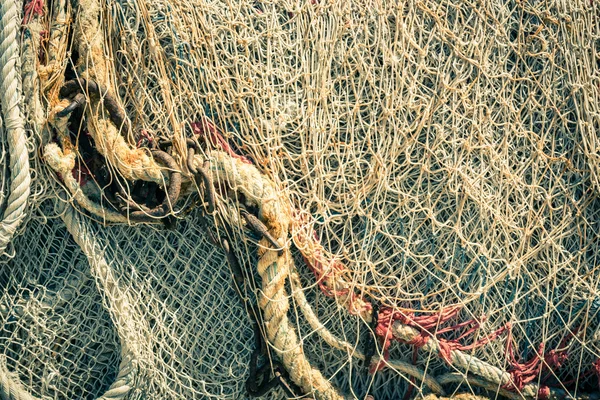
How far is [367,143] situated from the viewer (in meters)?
→ 1.79

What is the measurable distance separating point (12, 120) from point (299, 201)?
75 cm

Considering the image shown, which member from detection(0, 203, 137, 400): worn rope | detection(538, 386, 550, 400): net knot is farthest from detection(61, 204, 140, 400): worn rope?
detection(538, 386, 550, 400): net knot

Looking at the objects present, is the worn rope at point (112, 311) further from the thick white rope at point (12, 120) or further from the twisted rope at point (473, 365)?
the twisted rope at point (473, 365)

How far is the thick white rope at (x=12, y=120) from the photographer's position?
1.62 m

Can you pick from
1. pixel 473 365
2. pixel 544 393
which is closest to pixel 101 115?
pixel 473 365

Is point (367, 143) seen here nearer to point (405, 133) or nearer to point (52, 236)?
point (405, 133)

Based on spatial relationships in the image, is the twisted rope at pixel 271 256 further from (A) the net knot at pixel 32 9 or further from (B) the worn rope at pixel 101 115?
(A) the net knot at pixel 32 9

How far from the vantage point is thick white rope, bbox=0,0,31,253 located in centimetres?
162

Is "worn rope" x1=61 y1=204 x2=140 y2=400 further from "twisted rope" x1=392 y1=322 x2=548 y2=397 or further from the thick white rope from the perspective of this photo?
"twisted rope" x1=392 y1=322 x2=548 y2=397

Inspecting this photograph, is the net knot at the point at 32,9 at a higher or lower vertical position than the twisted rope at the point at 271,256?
higher

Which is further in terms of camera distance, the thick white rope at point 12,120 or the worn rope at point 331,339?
the worn rope at point 331,339

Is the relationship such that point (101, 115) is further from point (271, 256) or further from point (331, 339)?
point (331, 339)

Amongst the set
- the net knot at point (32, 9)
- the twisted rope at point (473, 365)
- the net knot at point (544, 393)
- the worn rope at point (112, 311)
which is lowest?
the net knot at point (544, 393)

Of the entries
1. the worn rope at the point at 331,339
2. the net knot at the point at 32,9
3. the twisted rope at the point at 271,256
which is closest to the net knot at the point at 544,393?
the worn rope at the point at 331,339
